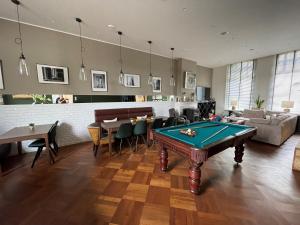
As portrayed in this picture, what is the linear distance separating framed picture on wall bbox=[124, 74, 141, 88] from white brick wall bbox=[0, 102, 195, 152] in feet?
2.58

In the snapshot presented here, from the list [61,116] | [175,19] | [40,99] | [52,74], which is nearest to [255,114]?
[175,19]

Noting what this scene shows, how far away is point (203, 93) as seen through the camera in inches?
342

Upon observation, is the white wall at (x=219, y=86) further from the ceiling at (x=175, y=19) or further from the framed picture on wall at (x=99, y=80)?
the framed picture on wall at (x=99, y=80)

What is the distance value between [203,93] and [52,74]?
790 centimetres

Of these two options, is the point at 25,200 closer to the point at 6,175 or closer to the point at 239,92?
the point at 6,175

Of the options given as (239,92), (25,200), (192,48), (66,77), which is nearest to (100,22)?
(66,77)

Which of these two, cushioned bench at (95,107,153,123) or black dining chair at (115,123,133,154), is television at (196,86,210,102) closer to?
cushioned bench at (95,107,153,123)

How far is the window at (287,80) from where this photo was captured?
5617mm

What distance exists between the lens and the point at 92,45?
14.3 ft

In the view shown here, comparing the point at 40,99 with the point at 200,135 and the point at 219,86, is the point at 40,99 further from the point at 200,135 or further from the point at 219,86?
the point at 219,86

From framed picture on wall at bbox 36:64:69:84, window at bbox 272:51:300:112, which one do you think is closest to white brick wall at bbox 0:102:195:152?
framed picture on wall at bbox 36:64:69:84

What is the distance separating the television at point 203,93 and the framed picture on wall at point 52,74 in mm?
6989

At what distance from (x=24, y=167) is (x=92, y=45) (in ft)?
12.3

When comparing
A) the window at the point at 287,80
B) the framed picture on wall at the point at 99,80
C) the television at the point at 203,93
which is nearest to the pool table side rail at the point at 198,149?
the framed picture on wall at the point at 99,80
